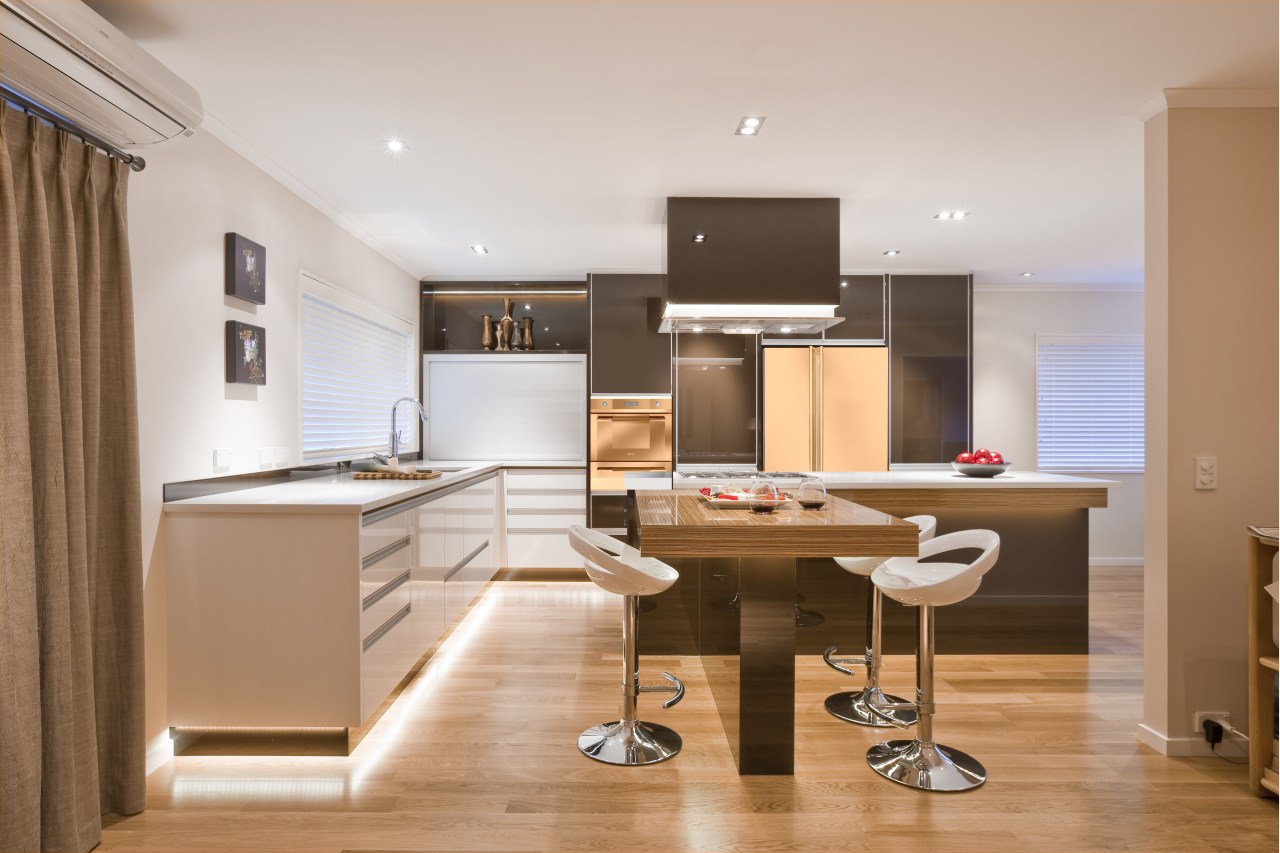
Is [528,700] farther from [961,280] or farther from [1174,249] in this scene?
[961,280]

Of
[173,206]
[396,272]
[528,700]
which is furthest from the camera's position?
[396,272]

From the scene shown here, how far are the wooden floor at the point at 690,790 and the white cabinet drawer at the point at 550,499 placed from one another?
240cm

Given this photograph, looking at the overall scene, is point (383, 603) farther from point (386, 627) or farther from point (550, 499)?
point (550, 499)

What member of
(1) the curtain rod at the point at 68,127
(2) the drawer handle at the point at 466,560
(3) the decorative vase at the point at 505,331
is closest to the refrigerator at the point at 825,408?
(3) the decorative vase at the point at 505,331

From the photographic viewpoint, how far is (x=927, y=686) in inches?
97.2

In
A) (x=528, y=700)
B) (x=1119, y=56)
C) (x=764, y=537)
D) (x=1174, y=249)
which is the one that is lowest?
(x=528, y=700)

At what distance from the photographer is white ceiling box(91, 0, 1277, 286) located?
84.7 inches

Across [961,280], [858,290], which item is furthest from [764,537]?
[961,280]

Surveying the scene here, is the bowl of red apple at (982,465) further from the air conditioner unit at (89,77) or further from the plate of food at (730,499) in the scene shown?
the air conditioner unit at (89,77)

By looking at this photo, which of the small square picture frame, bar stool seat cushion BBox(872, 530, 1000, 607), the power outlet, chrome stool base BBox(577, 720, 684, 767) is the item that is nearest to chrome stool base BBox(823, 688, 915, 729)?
bar stool seat cushion BBox(872, 530, 1000, 607)

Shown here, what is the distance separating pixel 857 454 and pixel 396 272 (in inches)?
152

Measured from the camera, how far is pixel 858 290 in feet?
18.3

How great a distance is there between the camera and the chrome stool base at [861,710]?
2.94 metres

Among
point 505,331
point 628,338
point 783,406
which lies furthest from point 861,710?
point 505,331
